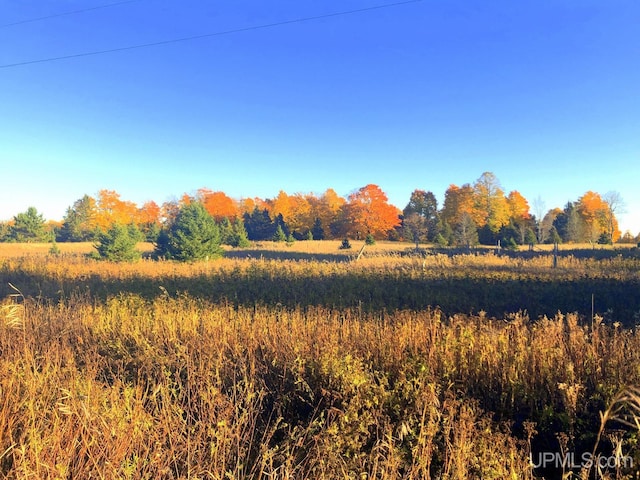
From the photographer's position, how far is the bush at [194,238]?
60.6 feet

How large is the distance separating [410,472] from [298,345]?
6.00 feet

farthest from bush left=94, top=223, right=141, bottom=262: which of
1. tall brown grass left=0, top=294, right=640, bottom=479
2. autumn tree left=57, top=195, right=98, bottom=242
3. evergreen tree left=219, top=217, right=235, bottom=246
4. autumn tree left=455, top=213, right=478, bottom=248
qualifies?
autumn tree left=57, top=195, right=98, bottom=242

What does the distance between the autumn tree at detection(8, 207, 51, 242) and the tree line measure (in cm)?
11

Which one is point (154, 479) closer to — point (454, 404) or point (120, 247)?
point (454, 404)

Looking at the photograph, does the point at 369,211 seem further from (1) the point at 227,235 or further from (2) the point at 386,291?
(2) the point at 386,291

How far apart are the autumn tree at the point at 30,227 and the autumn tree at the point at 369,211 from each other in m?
44.3

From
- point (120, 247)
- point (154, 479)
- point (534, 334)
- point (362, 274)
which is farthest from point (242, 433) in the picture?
point (120, 247)

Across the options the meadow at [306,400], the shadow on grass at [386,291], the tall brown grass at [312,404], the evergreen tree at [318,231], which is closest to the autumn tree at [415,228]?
the evergreen tree at [318,231]

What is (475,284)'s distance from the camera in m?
9.49

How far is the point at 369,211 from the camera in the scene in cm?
5081

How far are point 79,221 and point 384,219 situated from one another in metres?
51.8

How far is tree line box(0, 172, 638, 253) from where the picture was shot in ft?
149

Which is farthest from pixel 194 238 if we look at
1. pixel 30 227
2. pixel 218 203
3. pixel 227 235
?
pixel 218 203

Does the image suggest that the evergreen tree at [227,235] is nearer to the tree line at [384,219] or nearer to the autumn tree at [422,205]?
the tree line at [384,219]
